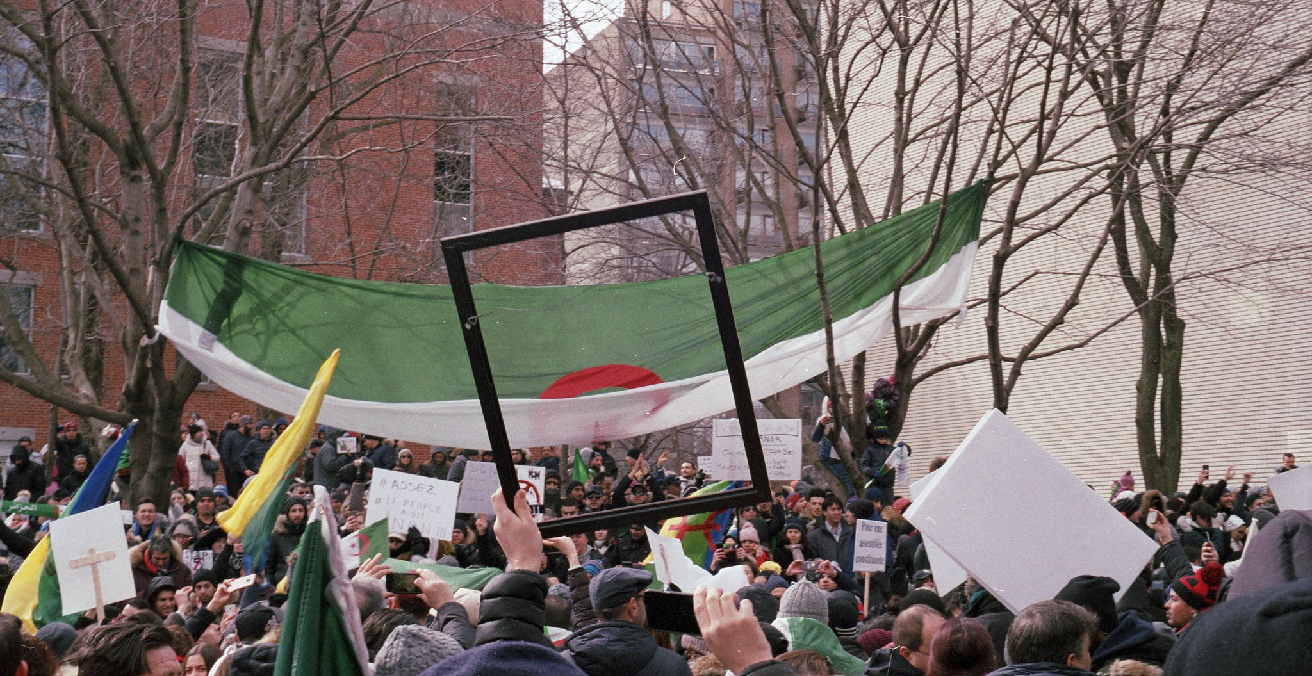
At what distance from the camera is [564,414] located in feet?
17.2

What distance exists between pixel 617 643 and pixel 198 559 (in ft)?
22.5

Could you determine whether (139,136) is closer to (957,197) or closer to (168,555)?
(168,555)

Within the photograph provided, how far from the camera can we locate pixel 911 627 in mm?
4695

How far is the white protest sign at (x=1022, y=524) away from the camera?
562 centimetres

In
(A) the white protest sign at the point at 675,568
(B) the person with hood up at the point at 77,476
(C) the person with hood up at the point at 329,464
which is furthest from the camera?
(B) the person with hood up at the point at 77,476

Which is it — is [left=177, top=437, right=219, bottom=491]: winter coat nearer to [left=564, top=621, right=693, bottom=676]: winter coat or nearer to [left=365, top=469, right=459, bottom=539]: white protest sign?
[left=365, top=469, right=459, bottom=539]: white protest sign

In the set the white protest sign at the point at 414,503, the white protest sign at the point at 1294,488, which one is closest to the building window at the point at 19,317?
the white protest sign at the point at 414,503

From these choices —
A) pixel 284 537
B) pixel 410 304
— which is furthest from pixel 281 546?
pixel 410 304

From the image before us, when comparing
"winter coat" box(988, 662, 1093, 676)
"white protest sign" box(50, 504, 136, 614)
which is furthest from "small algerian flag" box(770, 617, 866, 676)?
"white protest sign" box(50, 504, 136, 614)

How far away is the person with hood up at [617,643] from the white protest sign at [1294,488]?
174 inches

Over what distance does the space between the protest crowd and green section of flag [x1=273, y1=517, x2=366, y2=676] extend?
72 millimetres

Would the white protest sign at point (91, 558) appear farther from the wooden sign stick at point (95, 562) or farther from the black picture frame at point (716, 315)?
the black picture frame at point (716, 315)

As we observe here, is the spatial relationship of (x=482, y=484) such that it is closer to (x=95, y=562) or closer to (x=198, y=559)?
(x=198, y=559)

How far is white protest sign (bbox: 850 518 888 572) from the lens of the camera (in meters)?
9.04
